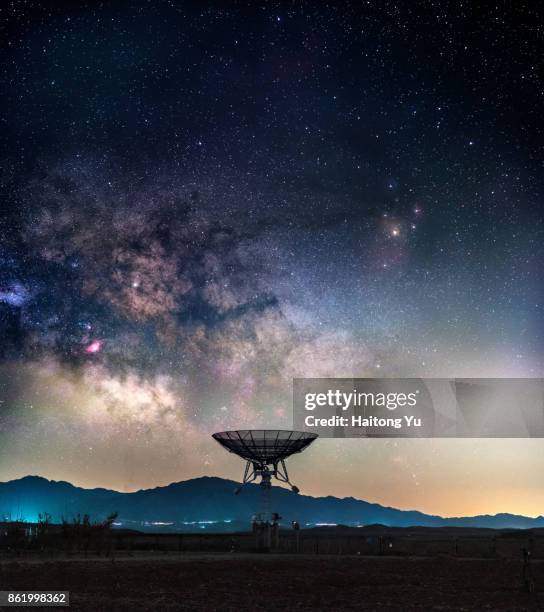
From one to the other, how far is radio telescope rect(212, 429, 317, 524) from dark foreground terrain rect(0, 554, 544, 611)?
13.8 meters

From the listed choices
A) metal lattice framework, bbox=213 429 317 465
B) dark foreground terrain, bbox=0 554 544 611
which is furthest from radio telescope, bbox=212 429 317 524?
dark foreground terrain, bbox=0 554 544 611

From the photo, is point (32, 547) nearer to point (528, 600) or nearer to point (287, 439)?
point (287, 439)

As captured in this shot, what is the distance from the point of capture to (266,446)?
56.1 m

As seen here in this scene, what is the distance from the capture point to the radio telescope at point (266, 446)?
182ft

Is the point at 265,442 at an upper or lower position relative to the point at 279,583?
upper

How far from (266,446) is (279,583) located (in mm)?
25986

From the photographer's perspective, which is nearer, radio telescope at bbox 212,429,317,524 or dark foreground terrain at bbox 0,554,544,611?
dark foreground terrain at bbox 0,554,544,611

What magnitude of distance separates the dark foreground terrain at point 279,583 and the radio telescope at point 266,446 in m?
13.8

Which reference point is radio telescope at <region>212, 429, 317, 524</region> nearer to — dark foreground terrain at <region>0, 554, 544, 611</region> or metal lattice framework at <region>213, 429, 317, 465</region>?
metal lattice framework at <region>213, 429, 317, 465</region>

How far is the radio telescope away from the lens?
55.4m

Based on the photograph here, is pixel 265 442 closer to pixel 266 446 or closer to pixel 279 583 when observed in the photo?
pixel 266 446

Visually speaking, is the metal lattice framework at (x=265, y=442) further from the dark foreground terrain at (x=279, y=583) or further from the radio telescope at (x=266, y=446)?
the dark foreground terrain at (x=279, y=583)

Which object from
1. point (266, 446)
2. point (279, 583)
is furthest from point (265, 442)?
point (279, 583)

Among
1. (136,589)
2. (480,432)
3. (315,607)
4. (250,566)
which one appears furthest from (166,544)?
(315,607)
